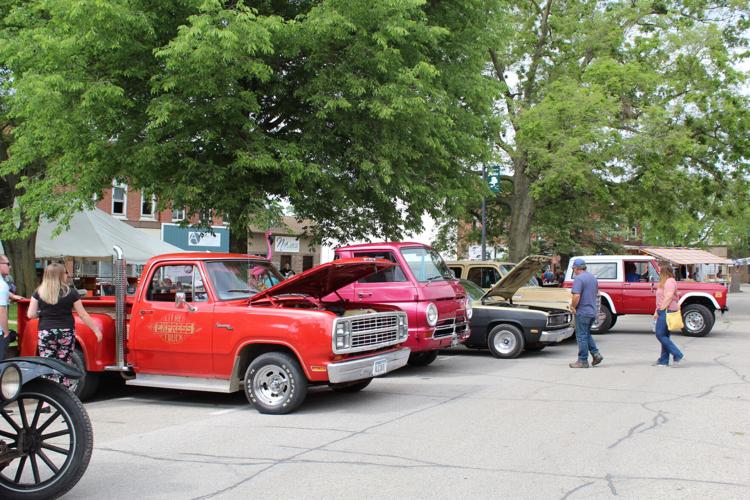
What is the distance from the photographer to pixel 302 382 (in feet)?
25.4

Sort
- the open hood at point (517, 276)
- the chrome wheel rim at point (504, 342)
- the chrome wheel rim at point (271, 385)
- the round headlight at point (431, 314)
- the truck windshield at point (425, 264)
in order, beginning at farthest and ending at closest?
the chrome wheel rim at point (504, 342), the open hood at point (517, 276), the truck windshield at point (425, 264), the round headlight at point (431, 314), the chrome wheel rim at point (271, 385)

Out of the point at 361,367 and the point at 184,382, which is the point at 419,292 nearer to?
the point at 361,367

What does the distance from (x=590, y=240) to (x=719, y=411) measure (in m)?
44.6

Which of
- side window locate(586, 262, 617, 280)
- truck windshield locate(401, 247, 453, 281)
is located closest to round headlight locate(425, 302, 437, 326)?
truck windshield locate(401, 247, 453, 281)

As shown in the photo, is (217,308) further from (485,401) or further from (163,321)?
(485,401)

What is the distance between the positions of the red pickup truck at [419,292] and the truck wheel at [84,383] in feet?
12.2

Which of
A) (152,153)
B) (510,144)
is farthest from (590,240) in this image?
(152,153)

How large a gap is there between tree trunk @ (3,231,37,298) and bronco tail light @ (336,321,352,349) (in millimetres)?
17325

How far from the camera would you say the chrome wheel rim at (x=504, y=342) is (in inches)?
520

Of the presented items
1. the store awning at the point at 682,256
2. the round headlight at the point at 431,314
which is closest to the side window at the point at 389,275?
the round headlight at the point at 431,314

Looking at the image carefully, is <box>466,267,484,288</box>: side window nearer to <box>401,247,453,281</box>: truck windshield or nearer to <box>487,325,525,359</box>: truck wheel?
<box>487,325,525,359</box>: truck wheel

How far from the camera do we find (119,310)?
27.7 feet

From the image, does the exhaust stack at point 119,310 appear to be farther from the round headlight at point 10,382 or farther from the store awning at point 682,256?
the store awning at point 682,256

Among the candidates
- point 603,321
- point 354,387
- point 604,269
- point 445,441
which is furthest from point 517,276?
point 445,441
